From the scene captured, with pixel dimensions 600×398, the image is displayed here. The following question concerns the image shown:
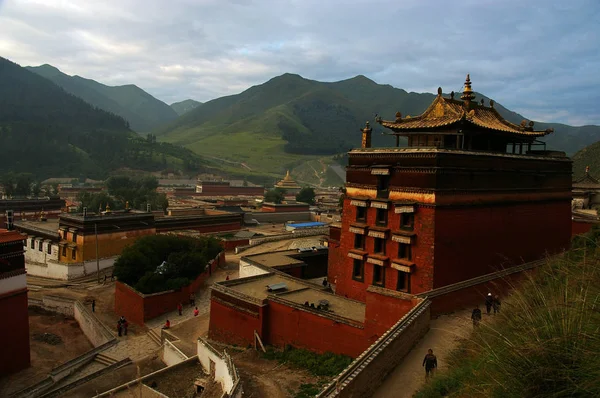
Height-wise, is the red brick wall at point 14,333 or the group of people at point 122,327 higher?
the red brick wall at point 14,333

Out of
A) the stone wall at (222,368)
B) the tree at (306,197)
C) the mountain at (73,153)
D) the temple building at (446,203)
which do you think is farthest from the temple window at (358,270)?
the mountain at (73,153)

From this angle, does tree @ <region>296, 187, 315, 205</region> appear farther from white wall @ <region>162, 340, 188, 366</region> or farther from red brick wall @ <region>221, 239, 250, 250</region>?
white wall @ <region>162, 340, 188, 366</region>

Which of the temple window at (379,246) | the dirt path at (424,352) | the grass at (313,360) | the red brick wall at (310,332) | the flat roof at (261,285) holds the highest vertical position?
the temple window at (379,246)

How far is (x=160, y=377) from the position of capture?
19.5 meters

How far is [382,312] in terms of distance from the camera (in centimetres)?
1778

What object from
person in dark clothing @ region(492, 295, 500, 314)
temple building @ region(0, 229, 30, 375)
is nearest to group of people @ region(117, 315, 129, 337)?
temple building @ region(0, 229, 30, 375)

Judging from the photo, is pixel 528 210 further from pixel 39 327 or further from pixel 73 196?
pixel 73 196

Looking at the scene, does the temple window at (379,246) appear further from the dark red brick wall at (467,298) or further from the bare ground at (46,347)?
the bare ground at (46,347)

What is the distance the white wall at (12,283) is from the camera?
22.2m

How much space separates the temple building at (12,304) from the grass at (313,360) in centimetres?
1220

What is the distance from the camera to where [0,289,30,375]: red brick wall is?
73.3 feet

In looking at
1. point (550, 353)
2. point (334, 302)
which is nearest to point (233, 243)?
point (334, 302)

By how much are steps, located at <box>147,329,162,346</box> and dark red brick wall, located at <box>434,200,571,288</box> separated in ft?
54.6

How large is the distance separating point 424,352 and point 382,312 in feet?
9.16
